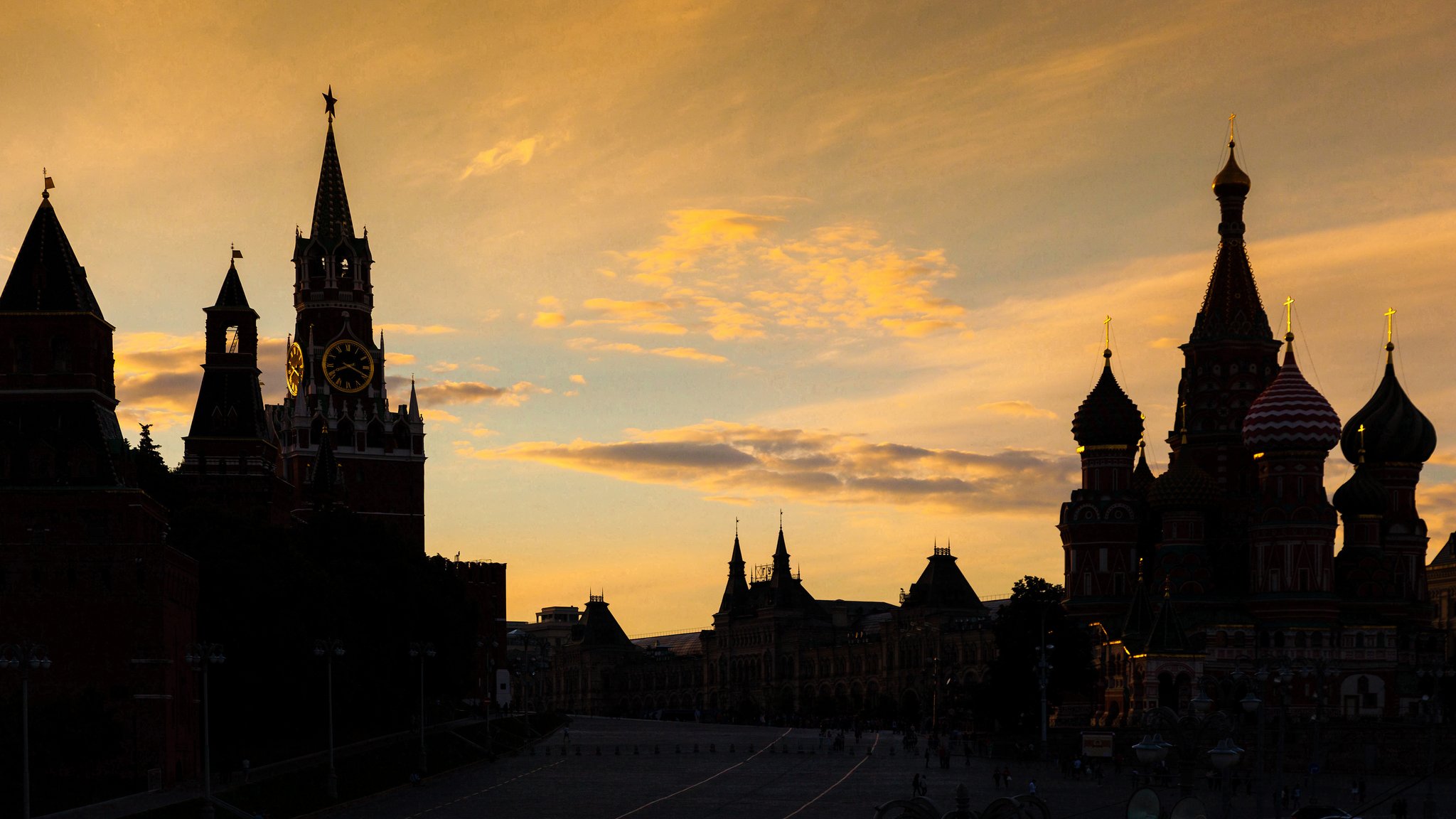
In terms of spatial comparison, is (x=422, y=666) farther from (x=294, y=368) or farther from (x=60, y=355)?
(x=294, y=368)

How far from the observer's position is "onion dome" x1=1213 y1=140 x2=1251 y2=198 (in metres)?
143

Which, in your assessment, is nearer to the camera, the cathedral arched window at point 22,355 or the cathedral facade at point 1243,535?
the cathedral arched window at point 22,355

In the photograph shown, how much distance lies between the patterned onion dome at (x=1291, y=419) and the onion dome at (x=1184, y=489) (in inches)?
172

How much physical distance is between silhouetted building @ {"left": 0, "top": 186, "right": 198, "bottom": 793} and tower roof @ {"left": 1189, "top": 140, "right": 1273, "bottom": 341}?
83.7 metres

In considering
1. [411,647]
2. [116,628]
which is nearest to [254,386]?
[411,647]

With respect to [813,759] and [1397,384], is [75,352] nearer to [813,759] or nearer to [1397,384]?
[813,759]

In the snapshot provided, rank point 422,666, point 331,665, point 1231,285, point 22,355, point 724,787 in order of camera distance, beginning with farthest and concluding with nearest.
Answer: point 1231,285 → point 422,666 → point 724,787 → point 331,665 → point 22,355

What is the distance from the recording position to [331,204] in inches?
6486

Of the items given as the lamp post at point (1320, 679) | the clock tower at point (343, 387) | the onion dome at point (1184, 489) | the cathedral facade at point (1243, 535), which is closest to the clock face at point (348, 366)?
the clock tower at point (343, 387)

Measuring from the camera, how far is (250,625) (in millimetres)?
86375

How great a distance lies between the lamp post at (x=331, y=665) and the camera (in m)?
77.6

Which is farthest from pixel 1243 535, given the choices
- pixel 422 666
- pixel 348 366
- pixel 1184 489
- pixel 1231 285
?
pixel 348 366

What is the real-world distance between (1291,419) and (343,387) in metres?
72.7

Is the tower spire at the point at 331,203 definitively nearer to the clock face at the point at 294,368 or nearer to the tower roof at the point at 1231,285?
the clock face at the point at 294,368
